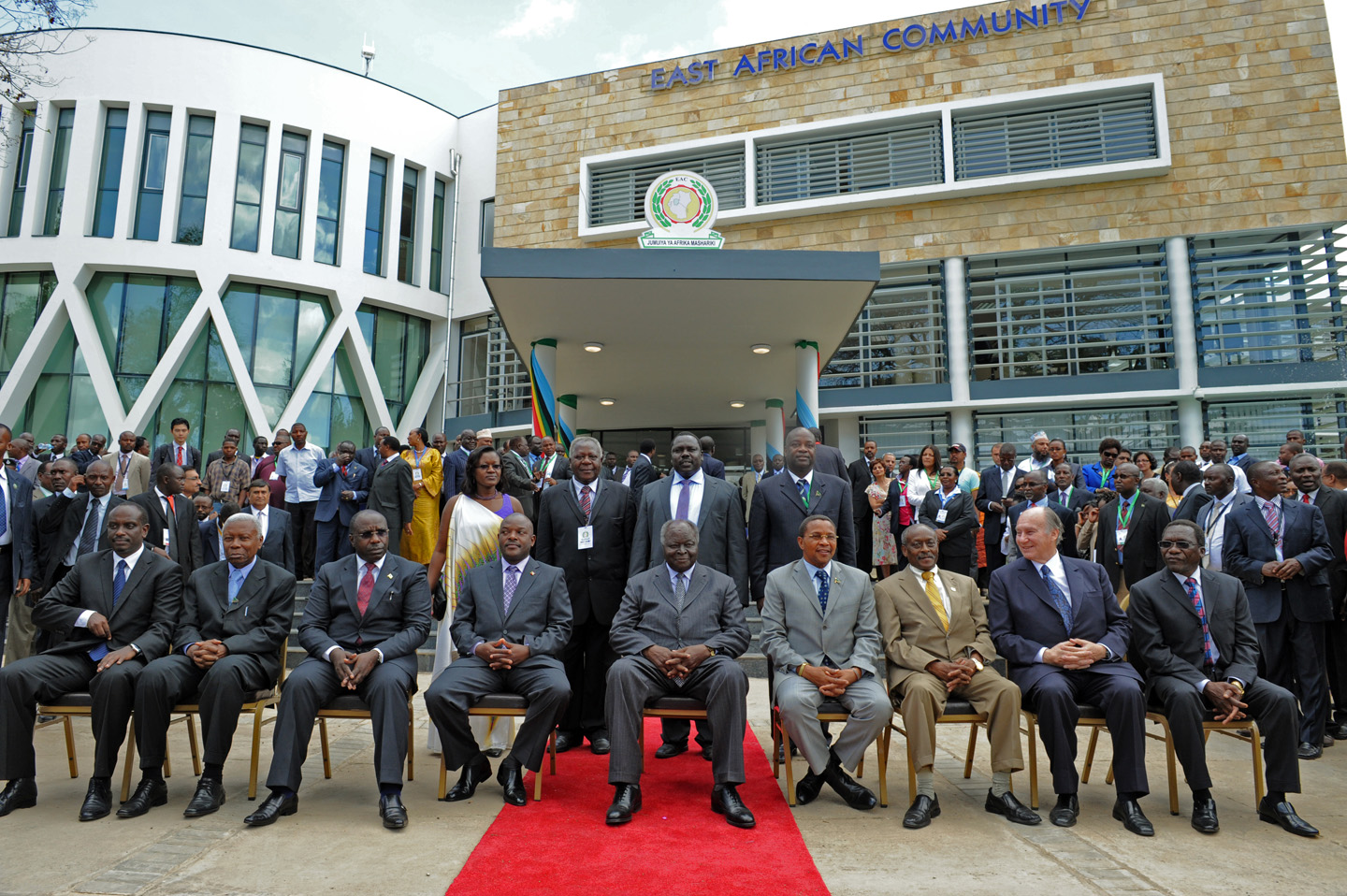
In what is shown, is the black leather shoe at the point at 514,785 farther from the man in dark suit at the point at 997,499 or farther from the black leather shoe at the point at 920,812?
the man in dark suit at the point at 997,499

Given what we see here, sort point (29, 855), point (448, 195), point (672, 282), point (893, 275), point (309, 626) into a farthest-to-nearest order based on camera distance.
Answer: point (448, 195) → point (893, 275) → point (672, 282) → point (309, 626) → point (29, 855)

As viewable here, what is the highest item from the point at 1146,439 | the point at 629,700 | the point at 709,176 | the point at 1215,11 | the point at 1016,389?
the point at 1215,11

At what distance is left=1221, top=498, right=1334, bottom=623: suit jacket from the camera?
586cm

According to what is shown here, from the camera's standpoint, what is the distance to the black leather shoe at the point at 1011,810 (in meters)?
4.45

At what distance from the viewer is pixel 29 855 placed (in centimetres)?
395

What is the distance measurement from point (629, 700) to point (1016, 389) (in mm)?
13716

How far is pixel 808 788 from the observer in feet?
15.8

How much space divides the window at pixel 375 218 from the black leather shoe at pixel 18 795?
1885cm

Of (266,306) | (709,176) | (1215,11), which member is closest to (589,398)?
(709,176)

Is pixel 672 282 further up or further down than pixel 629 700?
further up

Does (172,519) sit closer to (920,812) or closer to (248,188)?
(920,812)

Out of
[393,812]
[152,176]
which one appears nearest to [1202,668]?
[393,812]

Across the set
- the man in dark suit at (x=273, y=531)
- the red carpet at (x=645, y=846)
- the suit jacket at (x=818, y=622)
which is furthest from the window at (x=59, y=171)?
the suit jacket at (x=818, y=622)

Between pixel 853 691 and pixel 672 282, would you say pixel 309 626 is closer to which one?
pixel 853 691
